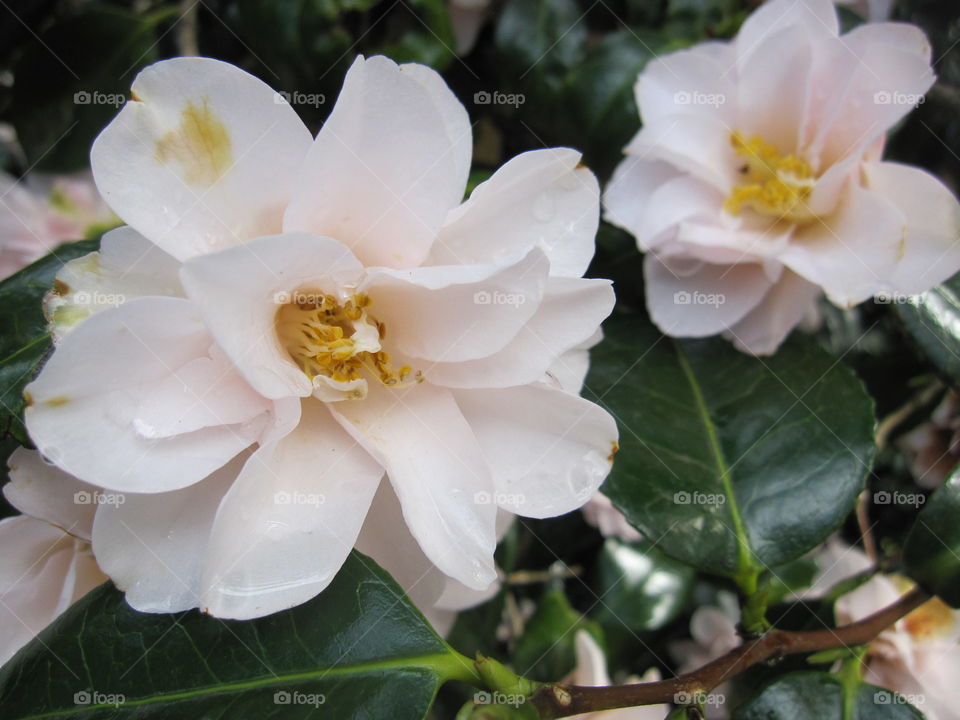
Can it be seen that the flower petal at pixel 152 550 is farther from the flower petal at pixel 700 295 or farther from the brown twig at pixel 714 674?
the flower petal at pixel 700 295

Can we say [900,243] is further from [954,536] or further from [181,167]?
[181,167]

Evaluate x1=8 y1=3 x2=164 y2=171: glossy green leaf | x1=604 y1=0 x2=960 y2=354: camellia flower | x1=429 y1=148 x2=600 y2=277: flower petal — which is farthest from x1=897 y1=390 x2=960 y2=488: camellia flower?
x1=8 y1=3 x2=164 y2=171: glossy green leaf

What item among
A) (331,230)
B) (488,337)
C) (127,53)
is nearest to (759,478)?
(488,337)

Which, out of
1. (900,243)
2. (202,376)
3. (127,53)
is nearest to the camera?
(202,376)

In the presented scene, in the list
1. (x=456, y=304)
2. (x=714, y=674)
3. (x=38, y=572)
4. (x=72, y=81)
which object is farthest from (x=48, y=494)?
(x=72, y=81)

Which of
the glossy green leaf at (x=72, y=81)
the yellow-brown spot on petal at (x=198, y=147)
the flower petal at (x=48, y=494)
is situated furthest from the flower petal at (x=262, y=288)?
the glossy green leaf at (x=72, y=81)

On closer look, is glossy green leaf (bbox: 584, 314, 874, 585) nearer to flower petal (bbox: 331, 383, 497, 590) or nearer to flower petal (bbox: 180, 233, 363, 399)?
flower petal (bbox: 331, 383, 497, 590)
